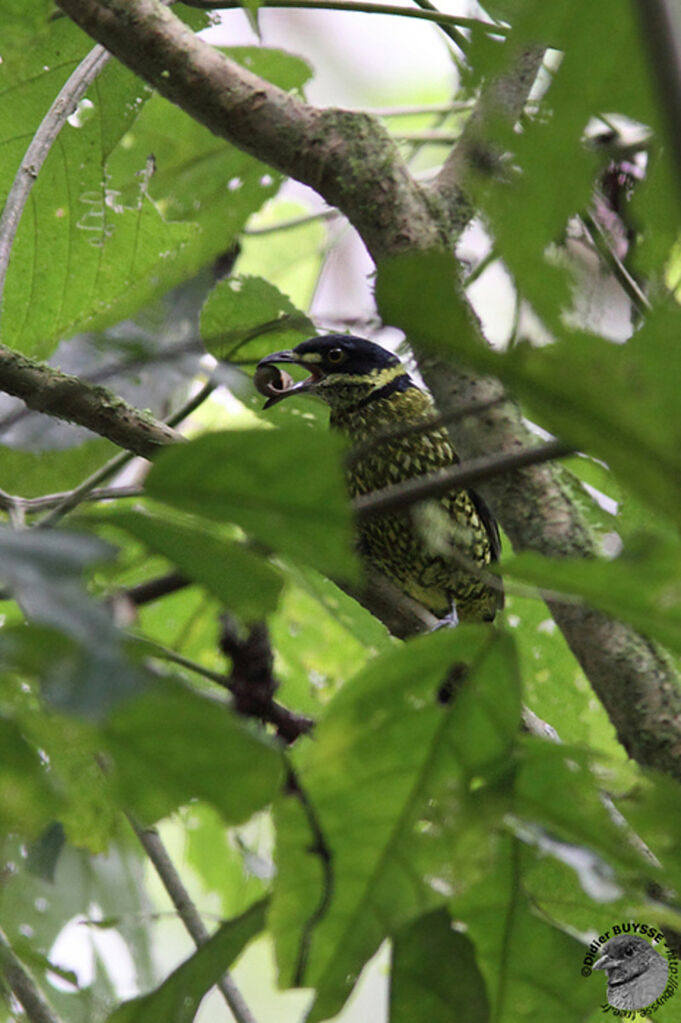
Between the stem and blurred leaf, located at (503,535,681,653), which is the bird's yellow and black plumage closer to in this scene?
blurred leaf, located at (503,535,681,653)

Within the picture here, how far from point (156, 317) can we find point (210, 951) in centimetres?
168

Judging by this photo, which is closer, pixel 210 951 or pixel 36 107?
pixel 210 951

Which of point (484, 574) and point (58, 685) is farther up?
point (58, 685)

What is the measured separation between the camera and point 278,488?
28.3 inches

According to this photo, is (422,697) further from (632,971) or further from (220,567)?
(632,971)

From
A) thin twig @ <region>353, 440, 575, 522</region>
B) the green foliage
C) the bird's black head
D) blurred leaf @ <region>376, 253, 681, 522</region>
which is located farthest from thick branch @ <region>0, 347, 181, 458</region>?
the bird's black head

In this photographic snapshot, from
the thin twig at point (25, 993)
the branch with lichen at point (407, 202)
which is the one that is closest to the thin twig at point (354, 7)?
the branch with lichen at point (407, 202)

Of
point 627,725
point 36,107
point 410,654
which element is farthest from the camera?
point 36,107

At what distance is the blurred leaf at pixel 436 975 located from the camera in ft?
3.06

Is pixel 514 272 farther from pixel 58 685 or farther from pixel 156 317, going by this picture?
pixel 156 317

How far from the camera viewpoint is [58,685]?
1.87 feet

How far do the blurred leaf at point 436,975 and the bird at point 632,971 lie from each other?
194mm

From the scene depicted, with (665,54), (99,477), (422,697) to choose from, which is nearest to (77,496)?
(99,477)

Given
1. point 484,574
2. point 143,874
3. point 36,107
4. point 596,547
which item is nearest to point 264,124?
point 36,107
